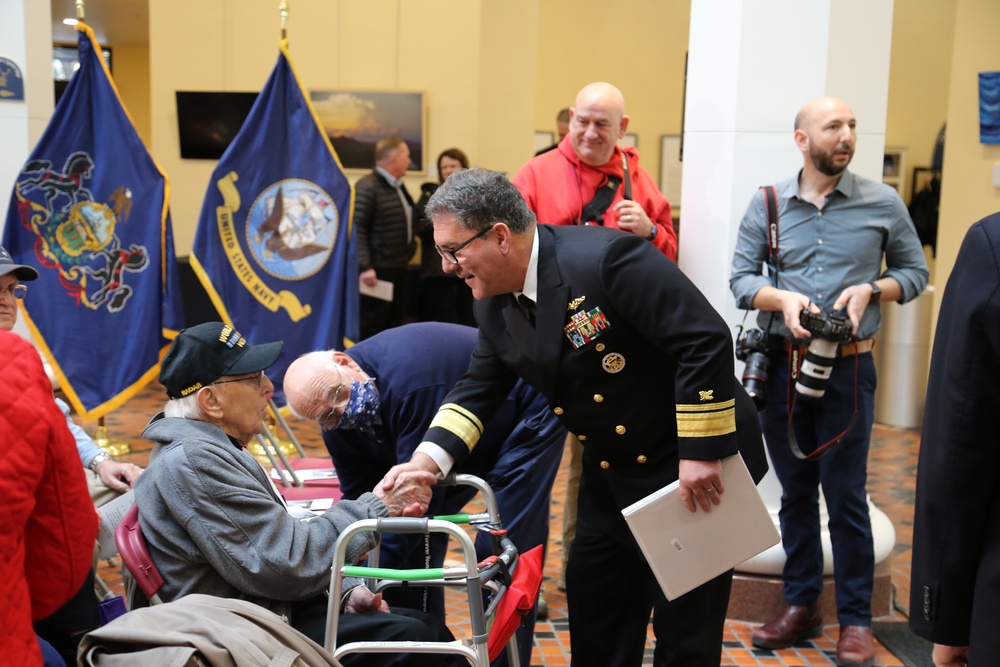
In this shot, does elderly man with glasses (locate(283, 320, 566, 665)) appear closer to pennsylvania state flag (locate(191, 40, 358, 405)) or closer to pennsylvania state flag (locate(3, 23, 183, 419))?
pennsylvania state flag (locate(191, 40, 358, 405))

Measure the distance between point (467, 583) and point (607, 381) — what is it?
53 centimetres

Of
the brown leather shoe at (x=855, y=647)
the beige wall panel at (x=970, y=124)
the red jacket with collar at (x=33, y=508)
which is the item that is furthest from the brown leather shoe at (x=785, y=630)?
the beige wall panel at (x=970, y=124)

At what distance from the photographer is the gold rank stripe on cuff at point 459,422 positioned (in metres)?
2.62

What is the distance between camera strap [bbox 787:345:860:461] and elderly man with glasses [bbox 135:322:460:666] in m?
1.47

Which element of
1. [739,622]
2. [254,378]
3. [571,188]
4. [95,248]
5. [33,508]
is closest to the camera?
[33,508]

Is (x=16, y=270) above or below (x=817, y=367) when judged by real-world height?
above

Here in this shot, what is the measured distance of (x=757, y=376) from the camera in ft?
11.6

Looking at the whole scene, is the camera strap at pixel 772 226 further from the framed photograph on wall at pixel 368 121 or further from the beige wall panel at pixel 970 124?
the framed photograph on wall at pixel 368 121

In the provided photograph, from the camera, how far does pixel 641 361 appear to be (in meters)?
2.36

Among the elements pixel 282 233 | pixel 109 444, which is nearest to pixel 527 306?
pixel 282 233

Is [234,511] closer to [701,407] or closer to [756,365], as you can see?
[701,407]

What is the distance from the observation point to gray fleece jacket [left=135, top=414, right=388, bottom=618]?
231 centimetres

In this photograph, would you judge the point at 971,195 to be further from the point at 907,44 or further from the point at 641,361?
the point at 641,361

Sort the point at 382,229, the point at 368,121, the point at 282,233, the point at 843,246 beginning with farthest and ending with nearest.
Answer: the point at 368,121 < the point at 382,229 < the point at 282,233 < the point at 843,246
